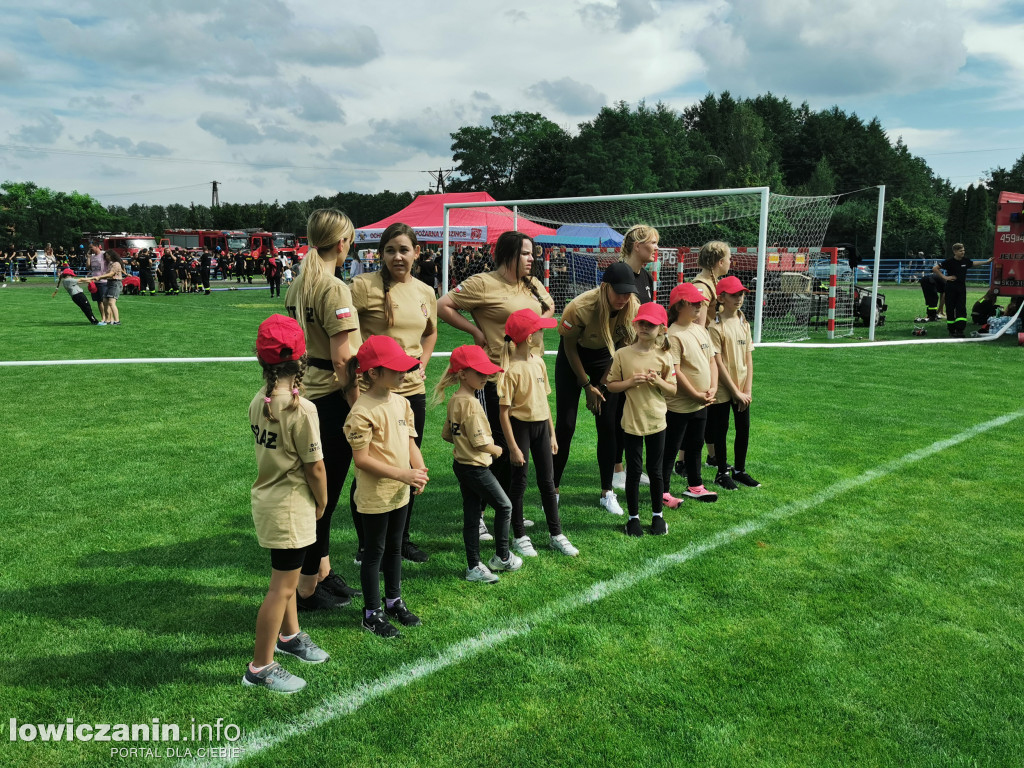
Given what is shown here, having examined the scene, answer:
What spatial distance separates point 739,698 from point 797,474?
3572 mm

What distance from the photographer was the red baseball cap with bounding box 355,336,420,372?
339 centimetres

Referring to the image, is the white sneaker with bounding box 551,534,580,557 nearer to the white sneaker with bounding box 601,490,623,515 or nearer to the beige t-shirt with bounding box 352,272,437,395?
the white sneaker with bounding box 601,490,623,515

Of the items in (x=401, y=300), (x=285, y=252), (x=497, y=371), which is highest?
(x=285, y=252)

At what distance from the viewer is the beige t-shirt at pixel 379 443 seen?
342cm

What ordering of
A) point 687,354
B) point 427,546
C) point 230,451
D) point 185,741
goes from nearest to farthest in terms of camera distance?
point 185,741 < point 427,546 < point 687,354 < point 230,451

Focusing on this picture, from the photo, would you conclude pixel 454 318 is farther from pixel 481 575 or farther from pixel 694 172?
pixel 694 172

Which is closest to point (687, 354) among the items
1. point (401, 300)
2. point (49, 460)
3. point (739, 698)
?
point (401, 300)

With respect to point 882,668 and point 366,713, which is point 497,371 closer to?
point 366,713

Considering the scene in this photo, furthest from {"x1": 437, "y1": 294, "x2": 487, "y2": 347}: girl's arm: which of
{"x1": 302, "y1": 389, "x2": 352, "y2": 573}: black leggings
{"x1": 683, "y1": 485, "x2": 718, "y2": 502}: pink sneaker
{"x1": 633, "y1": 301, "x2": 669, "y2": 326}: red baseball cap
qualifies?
{"x1": 683, "y1": 485, "x2": 718, "y2": 502}: pink sneaker

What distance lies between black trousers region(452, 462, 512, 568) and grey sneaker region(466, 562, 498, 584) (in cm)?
3

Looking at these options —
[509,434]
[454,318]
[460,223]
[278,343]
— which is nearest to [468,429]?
[509,434]

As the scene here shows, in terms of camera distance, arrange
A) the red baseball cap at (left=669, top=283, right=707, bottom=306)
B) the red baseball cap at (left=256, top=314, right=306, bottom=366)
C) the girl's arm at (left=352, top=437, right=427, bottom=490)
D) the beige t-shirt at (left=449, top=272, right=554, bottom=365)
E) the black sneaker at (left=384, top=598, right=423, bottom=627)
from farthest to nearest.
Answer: the red baseball cap at (left=669, top=283, right=707, bottom=306), the beige t-shirt at (left=449, top=272, right=554, bottom=365), the black sneaker at (left=384, top=598, right=423, bottom=627), the girl's arm at (left=352, top=437, right=427, bottom=490), the red baseball cap at (left=256, top=314, right=306, bottom=366)

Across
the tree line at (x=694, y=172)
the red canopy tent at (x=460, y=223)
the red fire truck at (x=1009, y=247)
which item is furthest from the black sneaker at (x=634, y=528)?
the tree line at (x=694, y=172)

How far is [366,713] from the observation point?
2926 millimetres
